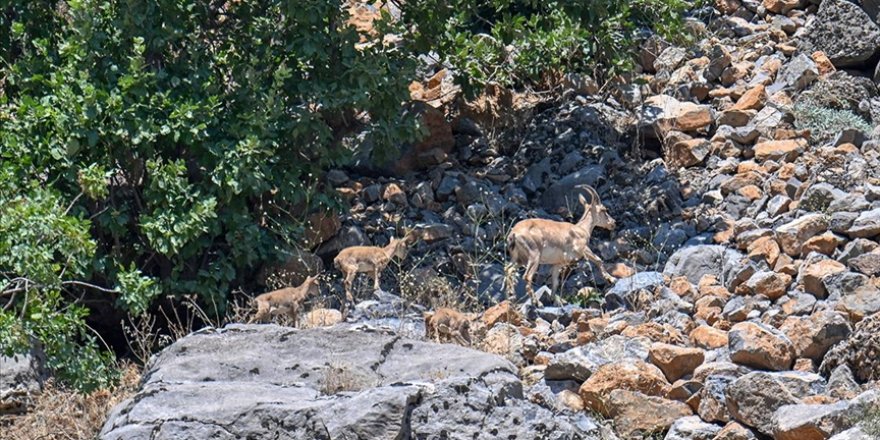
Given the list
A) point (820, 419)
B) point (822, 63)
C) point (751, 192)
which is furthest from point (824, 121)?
point (820, 419)

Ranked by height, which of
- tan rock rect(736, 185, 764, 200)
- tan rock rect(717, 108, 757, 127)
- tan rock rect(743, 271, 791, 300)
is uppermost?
tan rock rect(717, 108, 757, 127)

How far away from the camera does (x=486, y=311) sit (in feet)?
47.4

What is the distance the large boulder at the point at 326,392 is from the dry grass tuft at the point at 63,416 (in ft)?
4.39

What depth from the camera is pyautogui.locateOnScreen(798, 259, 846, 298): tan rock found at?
13.8 m

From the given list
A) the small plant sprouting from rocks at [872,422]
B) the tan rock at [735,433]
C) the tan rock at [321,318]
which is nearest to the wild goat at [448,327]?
the tan rock at [321,318]

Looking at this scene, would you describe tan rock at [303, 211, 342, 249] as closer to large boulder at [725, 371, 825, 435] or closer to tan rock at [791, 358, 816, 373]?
tan rock at [791, 358, 816, 373]

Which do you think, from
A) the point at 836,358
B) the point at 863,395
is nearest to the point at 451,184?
the point at 836,358

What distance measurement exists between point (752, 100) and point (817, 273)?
158 inches

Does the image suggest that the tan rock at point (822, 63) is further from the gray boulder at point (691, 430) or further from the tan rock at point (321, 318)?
the gray boulder at point (691, 430)

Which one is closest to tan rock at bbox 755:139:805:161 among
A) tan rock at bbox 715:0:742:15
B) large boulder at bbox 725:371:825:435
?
tan rock at bbox 715:0:742:15

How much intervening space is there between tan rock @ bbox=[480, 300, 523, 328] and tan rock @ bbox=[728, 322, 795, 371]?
2.15 meters

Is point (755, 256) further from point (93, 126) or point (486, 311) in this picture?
point (93, 126)

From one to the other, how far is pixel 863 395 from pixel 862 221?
12.9ft

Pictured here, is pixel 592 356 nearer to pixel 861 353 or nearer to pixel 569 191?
pixel 861 353
